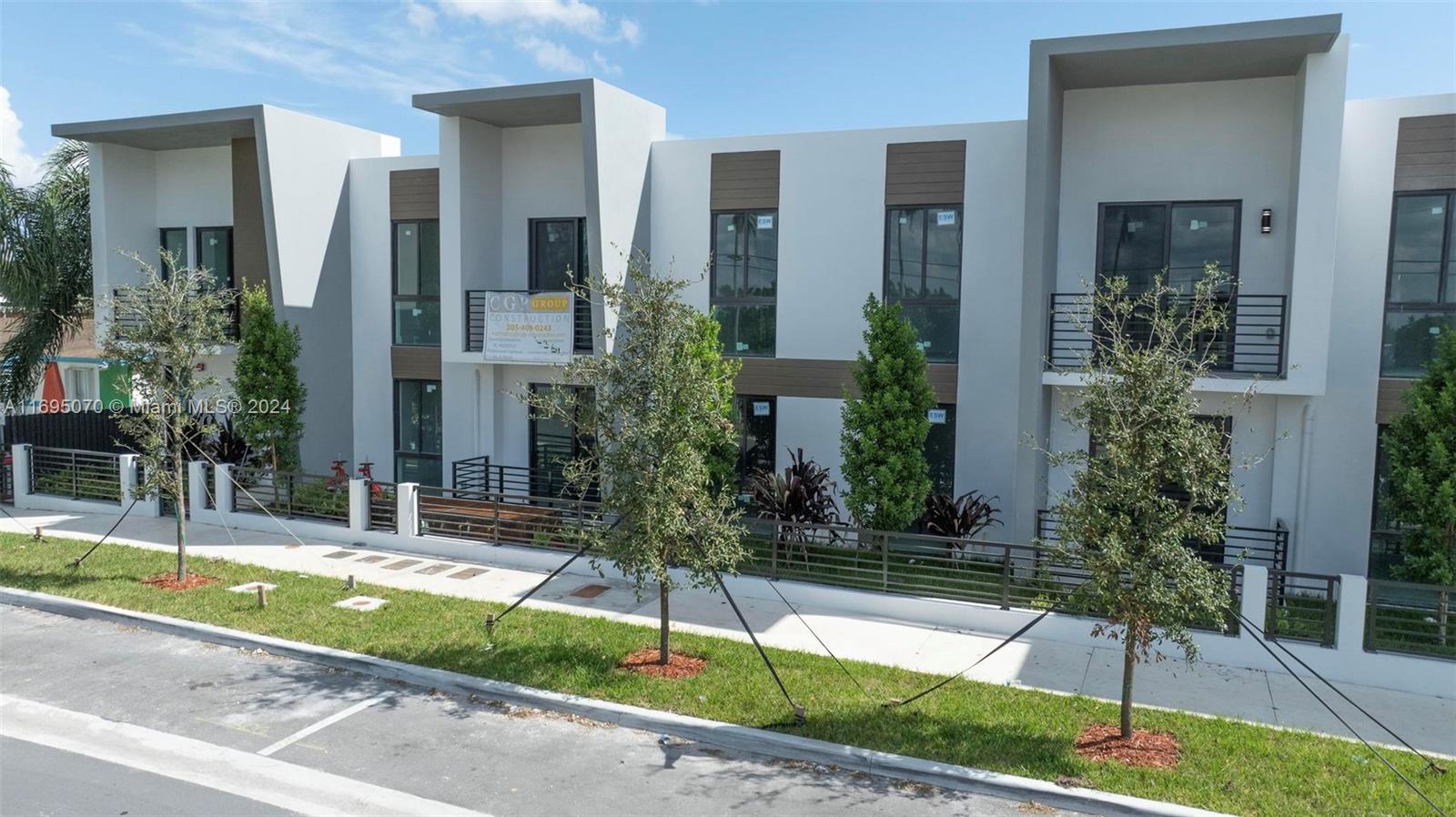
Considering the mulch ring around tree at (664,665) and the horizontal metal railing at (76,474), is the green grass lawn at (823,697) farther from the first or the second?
the horizontal metal railing at (76,474)

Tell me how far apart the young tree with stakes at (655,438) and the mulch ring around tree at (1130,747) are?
357 centimetres

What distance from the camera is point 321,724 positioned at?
339 inches

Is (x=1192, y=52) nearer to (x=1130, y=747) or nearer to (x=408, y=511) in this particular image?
(x=1130, y=747)

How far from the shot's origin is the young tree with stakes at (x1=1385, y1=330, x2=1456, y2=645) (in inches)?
436

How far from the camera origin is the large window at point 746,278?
1580cm

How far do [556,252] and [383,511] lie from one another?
18.4 ft

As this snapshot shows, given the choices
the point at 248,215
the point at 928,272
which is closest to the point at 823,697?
the point at 928,272

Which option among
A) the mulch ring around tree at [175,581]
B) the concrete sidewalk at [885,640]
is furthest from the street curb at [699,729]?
the concrete sidewalk at [885,640]

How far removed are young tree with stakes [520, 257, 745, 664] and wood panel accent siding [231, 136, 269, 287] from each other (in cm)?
1243

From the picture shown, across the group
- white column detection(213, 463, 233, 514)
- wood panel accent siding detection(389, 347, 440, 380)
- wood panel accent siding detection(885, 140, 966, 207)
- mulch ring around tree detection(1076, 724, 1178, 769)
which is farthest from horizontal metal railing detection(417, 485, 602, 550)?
mulch ring around tree detection(1076, 724, 1178, 769)

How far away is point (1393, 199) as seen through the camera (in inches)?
496

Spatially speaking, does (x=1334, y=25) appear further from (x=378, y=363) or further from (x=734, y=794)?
(x=378, y=363)

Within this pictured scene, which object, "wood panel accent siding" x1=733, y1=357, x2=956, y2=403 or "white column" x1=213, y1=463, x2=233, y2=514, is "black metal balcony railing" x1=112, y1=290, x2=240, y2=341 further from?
"wood panel accent siding" x1=733, y1=357, x2=956, y2=403

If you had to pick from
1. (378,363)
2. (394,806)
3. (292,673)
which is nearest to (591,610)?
(292,673)
